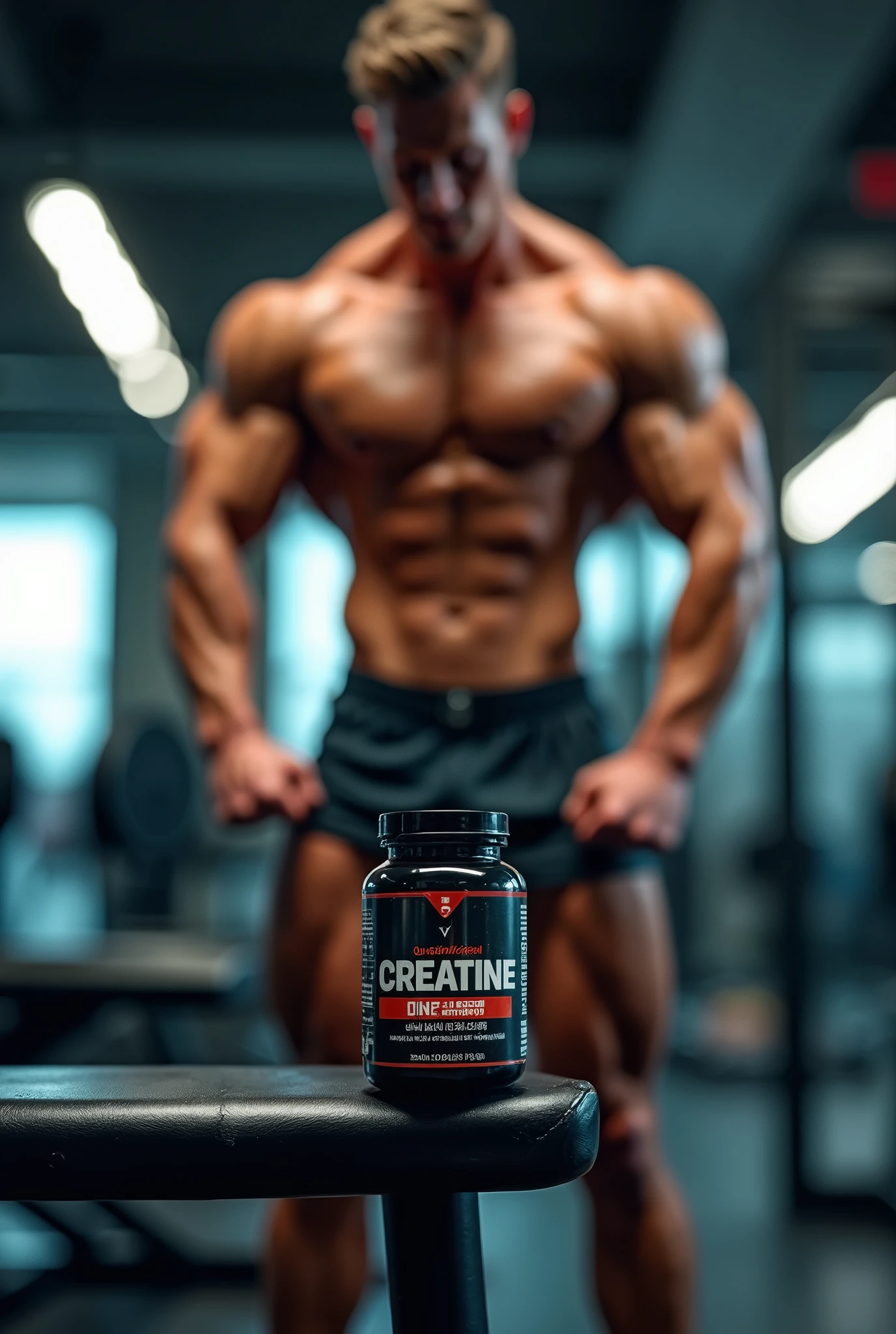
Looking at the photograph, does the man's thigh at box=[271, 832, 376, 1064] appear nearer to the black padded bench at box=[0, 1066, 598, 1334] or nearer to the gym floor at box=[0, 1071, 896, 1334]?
the black padded bench at box=[0, 1066, 598, 1334]

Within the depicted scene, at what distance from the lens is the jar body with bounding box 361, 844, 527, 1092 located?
738 mm

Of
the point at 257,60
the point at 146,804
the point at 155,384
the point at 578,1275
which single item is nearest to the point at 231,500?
the point at 578,1275

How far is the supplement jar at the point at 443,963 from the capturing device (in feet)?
2.42

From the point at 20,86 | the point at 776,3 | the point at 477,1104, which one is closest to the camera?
the point at 477,1104

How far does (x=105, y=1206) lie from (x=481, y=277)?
1.60 metres

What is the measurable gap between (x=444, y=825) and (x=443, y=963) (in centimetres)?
7

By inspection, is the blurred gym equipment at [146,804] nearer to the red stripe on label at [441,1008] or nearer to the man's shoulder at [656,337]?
the man's shoulder at [656,337]

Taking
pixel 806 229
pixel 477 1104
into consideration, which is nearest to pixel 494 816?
pixel 477 1104

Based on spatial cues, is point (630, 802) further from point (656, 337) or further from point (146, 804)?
point (146, 804)

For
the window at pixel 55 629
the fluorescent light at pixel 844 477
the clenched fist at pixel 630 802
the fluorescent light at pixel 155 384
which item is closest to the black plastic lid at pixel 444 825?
the clenched fist at pixel 630 802

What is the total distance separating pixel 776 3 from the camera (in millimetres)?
3465

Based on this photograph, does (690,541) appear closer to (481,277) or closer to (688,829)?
(481,277)

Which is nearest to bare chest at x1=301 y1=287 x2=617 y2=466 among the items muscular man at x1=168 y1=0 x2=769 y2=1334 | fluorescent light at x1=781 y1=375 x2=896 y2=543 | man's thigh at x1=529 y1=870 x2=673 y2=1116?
muscular man at x1=168 y1=0 x2=769 y2=1334

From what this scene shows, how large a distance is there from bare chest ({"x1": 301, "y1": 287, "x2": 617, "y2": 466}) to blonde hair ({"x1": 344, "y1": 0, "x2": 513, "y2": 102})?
0.74 feet
